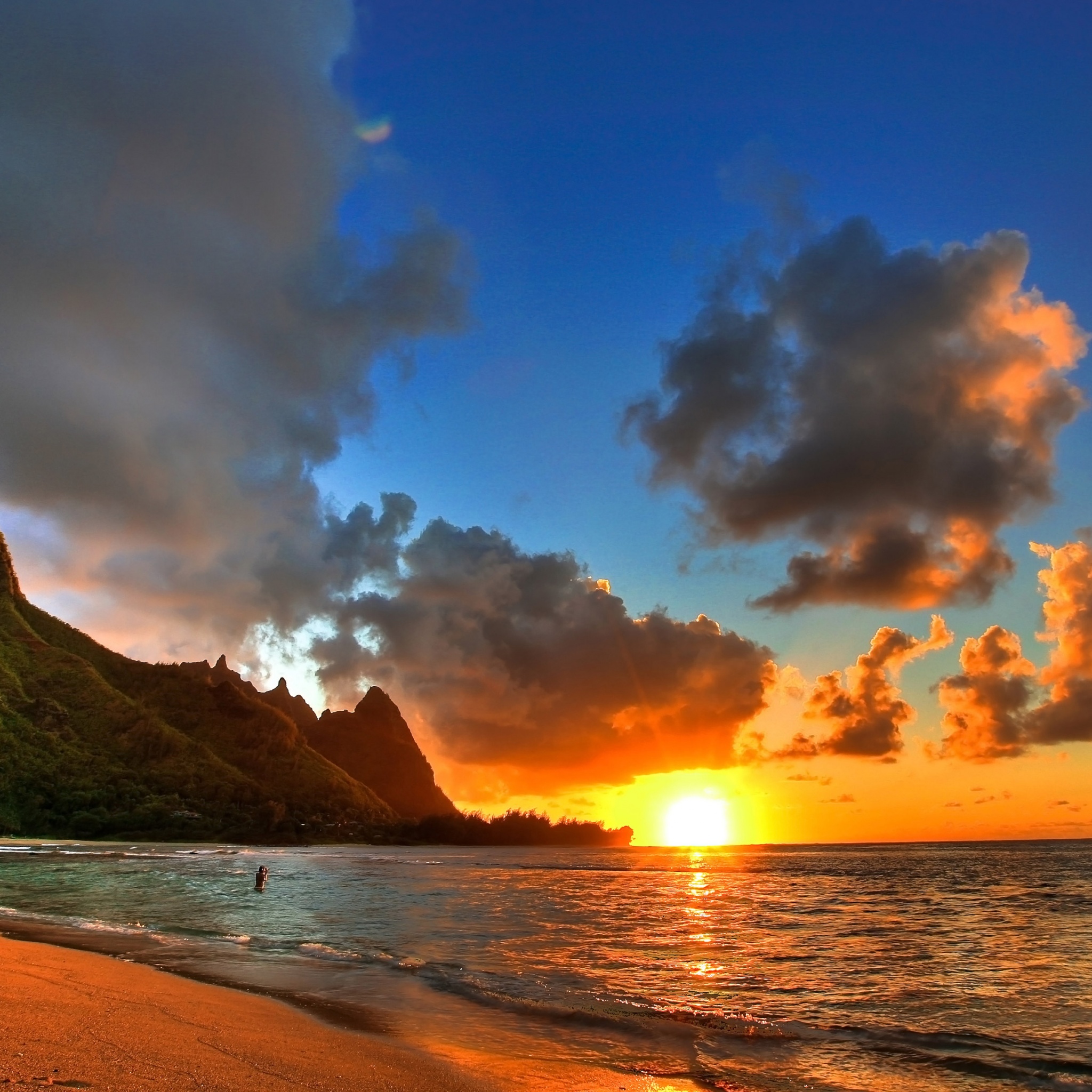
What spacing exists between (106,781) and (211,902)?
136259 millimetres

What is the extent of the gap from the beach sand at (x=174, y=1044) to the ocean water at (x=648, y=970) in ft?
5.22

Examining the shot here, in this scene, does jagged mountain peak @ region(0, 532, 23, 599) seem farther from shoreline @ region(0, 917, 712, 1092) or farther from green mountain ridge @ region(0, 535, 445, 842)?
shoreline @ region(0, 917, 712, 1092)

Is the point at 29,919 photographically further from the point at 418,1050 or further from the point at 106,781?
the point at 106,781

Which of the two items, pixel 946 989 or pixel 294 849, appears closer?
pixel 946 989

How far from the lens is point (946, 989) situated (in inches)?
818

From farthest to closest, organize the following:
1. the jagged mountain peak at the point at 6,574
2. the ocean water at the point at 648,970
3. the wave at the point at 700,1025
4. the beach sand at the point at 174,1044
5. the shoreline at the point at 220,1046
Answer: the jagged mountain peak at the point at 6,574
the wave at the point at 700,1025
the ocean water at the point at 648,970
the shoreline at the point at 220,1046
the beach sand at the point at 174,1044

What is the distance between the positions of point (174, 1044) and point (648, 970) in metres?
17.2

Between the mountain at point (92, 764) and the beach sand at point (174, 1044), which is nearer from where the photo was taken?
the beach sand at point (174, 1044)

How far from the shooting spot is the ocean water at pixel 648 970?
1302 centimetres

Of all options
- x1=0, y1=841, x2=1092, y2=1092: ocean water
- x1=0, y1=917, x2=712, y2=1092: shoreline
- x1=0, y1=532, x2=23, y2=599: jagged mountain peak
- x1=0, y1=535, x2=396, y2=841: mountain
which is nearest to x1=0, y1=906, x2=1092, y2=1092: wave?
x1=0, y1=841, x2=1092, y2=1092: ocean water

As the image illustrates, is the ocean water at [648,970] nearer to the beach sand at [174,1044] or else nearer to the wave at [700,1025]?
the wave at [700,1025]

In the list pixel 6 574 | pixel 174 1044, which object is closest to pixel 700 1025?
pixel 174 1044

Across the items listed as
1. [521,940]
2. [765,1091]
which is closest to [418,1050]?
[765,1091]

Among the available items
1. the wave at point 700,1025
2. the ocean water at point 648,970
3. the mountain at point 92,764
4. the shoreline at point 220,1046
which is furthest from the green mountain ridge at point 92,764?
the shoreline at point 220,1046
